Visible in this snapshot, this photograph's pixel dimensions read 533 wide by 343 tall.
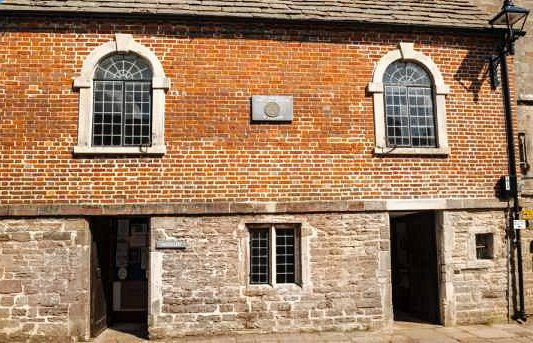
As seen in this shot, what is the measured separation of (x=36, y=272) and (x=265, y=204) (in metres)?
4.22

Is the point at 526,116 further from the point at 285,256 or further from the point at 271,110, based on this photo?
the point at 285,256

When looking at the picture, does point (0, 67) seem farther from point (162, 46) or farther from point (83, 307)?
point (83, 307)

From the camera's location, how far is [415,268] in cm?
1016

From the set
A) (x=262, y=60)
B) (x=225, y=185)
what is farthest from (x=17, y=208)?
(x=262, y=60)

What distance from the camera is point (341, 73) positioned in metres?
9.03

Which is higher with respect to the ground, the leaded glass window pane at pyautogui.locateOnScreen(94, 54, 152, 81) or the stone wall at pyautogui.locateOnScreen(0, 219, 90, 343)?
the leaded glass window pane at pyautogui.locateOnScreen(94, 54, 152, 81)

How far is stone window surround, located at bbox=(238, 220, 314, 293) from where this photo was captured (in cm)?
833

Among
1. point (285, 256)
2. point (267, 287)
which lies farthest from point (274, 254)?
point (267, 287)

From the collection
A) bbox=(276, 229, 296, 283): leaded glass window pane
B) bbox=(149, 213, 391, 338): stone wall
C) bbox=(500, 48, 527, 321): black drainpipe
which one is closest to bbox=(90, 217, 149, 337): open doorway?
bbox=(149, 213, 391, 338): stone wall

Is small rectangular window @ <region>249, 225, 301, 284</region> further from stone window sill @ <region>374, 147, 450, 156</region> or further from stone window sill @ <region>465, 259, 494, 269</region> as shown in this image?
stone window sill @ <region>465, 259, 494, 269</region>

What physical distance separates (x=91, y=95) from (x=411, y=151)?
627 cm

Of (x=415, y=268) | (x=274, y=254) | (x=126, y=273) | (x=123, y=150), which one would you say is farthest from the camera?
(x=126, y=273)

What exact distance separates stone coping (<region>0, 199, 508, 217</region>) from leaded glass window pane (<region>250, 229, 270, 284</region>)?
520mm

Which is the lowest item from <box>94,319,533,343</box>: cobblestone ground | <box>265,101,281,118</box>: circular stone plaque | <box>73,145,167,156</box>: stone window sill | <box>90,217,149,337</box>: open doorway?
<box>94,319,533,343</box>: cobblestone ground
